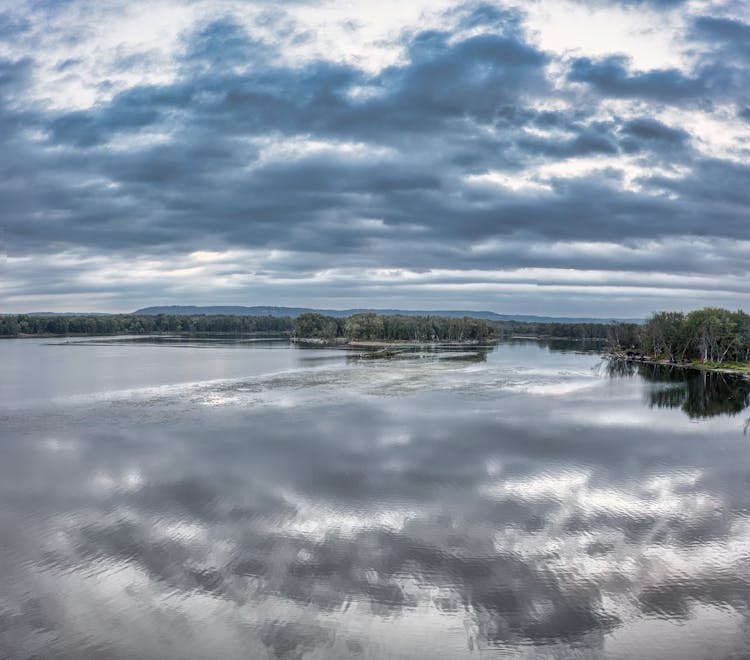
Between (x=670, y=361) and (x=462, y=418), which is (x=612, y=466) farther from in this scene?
(x=670, y=361)

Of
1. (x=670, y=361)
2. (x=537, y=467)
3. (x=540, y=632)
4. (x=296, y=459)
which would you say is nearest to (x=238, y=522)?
(x=296, y=459)

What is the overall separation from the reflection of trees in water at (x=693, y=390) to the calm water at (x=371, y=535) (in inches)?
244

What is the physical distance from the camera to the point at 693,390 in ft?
150

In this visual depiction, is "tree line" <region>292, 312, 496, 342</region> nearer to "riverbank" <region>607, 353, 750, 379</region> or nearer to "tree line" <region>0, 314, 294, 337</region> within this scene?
"tree line" <region>0, 314, 294, 337</region>

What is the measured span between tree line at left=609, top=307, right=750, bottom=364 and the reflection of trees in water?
5.80 meters

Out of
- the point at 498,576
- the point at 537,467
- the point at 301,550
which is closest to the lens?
the point at 498,576

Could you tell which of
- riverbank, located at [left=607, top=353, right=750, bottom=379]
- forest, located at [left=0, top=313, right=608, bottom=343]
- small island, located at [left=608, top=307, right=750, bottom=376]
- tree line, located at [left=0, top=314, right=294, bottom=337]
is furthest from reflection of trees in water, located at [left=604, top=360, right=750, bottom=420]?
tree line, located at [left=0, top=314, right=294, bottom=337]

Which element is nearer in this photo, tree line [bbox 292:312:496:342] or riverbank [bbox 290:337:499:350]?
riverbank [bbox 290:337:499:350]

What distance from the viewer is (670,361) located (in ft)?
243

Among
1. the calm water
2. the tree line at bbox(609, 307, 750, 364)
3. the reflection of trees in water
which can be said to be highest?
the tree line at bbox(609, 307, 750, 364)

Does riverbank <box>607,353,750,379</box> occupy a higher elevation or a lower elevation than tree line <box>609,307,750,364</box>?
lower

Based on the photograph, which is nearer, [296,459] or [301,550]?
[301,550]

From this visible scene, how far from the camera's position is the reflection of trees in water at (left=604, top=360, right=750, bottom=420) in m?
37.1

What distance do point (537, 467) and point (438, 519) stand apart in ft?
22.5
